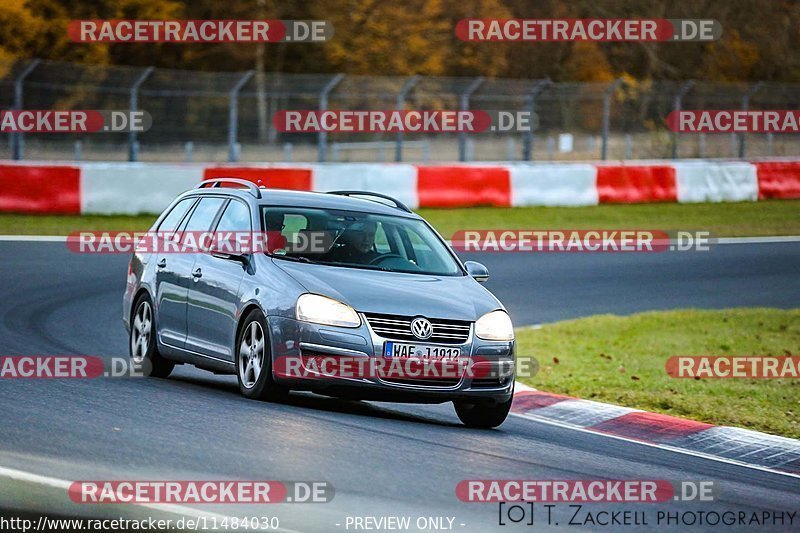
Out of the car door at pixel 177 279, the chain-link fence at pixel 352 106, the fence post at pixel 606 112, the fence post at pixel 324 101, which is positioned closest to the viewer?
the car door at pixel 177 279

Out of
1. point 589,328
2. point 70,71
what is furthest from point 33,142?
point 589,328

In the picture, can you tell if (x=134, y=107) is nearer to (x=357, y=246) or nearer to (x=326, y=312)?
(x=357, y=246)

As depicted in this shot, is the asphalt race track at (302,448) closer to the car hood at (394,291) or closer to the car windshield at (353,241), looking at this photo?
the car hood at (394,291)

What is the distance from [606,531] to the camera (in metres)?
6.61

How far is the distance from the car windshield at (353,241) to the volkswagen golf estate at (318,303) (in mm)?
11

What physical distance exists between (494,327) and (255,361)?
1.57 m

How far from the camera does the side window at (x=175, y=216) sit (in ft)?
37.1

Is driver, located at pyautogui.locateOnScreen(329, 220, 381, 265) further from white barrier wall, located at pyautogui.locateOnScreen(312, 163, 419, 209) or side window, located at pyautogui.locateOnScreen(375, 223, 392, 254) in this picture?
white barrier wall, located at pyautogui.locateOnScreen(312, 163, 419, 209)

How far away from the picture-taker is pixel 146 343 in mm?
11000

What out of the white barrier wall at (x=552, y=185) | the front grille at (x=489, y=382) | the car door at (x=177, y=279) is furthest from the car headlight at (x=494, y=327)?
the white barrier wall at (x=552, y=185)

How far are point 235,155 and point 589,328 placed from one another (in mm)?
12084

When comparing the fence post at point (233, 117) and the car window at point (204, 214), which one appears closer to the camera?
the car window at point (204, 214)

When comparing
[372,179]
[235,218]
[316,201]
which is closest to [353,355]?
[316,201]

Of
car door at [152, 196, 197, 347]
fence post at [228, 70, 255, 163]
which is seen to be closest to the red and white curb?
car door at [152, 196, 197, 347]
